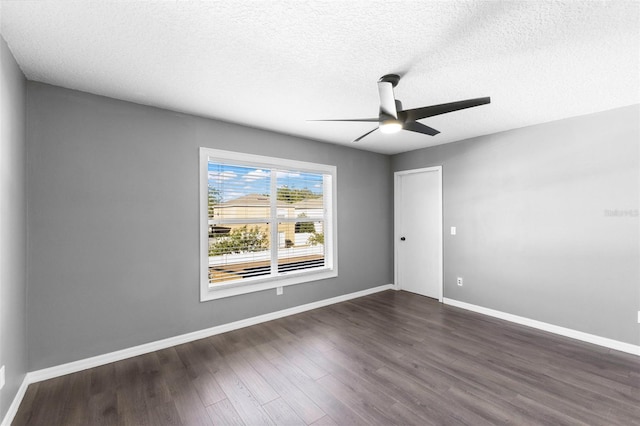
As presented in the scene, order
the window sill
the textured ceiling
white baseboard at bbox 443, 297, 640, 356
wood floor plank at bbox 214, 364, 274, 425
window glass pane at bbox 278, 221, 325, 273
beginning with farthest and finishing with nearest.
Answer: window glass pane at bbox 278, 221, 325, 273 < the window sill < white baseboard at bbox 443, 297, 640, 356 < wood floor plank at bbox 214, 364, 274, 425 < the textured ceiling

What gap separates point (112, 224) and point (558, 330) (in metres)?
4.94

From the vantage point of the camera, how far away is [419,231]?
15.9 feet

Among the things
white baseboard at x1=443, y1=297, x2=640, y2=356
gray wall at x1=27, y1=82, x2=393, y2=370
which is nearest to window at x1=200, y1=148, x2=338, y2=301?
gray wall at x1=27, y1=82, x2=393, y2=370

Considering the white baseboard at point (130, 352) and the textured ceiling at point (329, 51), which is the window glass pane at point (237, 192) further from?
the white baseboard at point (130, 352)

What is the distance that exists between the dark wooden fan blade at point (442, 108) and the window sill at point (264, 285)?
2627 millimetres

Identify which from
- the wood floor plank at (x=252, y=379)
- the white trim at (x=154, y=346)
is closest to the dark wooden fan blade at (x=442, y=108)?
the wood floor plank at (x=252, y=379)

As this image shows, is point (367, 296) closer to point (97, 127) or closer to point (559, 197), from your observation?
point (559, 197)

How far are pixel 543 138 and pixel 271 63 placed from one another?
337cm

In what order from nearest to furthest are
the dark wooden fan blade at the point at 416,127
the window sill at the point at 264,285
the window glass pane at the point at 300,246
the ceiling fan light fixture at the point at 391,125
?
the ceiling fan light fixture at the point at 391,125 → the dark wooden fan blade at the point at 416,127 → the window sill at the point at 264,285 → the window glass pane at the point at 300,246

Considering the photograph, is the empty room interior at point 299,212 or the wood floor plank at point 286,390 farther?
the wood floor plank at point 286,390

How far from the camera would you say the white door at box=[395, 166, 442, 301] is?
180 inches

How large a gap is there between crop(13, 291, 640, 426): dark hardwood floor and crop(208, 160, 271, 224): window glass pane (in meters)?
1.43

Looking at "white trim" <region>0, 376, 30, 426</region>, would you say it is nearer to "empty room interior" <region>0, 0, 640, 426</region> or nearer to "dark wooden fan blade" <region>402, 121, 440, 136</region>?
"empty room interior" <region>0, 0, 640, 426</region>

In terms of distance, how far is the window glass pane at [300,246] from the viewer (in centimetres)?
395
